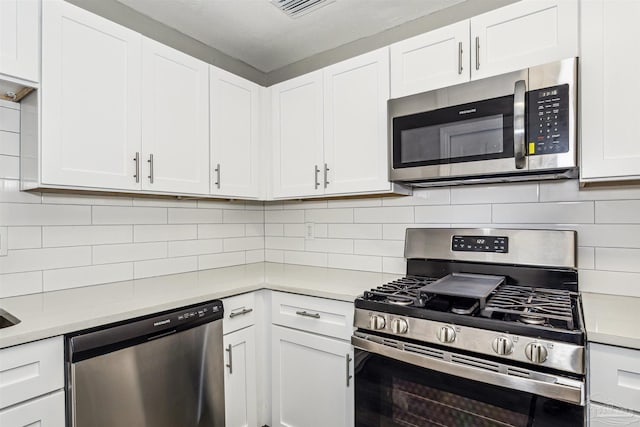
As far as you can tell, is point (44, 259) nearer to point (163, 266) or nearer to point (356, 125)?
point (163, 266)

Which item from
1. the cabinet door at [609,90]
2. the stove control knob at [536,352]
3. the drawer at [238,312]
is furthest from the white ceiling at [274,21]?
the stove control knob at [536,352]

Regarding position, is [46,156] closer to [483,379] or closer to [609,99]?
[483,379]

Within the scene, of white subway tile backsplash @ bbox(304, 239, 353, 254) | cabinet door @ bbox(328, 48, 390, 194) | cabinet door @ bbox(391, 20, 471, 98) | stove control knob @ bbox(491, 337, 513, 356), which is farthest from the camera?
white subway tile backsplash @ bbox(304, 239, 353, 254)

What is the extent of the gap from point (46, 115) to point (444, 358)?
1.76 meters

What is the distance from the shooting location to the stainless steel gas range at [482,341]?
1110mm

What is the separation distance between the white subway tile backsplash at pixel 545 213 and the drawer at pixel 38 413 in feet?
6.44

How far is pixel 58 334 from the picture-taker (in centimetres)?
120

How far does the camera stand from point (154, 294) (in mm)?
1662

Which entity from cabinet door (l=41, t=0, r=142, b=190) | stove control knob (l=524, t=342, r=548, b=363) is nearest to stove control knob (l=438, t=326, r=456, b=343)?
stove control knob (l=524, t=342, r=548, b=363)

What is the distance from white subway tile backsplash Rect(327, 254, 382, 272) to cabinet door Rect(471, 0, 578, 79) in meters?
1.16

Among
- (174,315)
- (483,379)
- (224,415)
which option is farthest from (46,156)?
(483,379)

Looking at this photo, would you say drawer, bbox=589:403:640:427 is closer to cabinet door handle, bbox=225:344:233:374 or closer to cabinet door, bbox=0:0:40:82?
cabinet door handle, bbox=225:344:233:374

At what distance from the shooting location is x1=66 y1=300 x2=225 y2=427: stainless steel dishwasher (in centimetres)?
126

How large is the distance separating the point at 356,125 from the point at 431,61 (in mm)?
474
